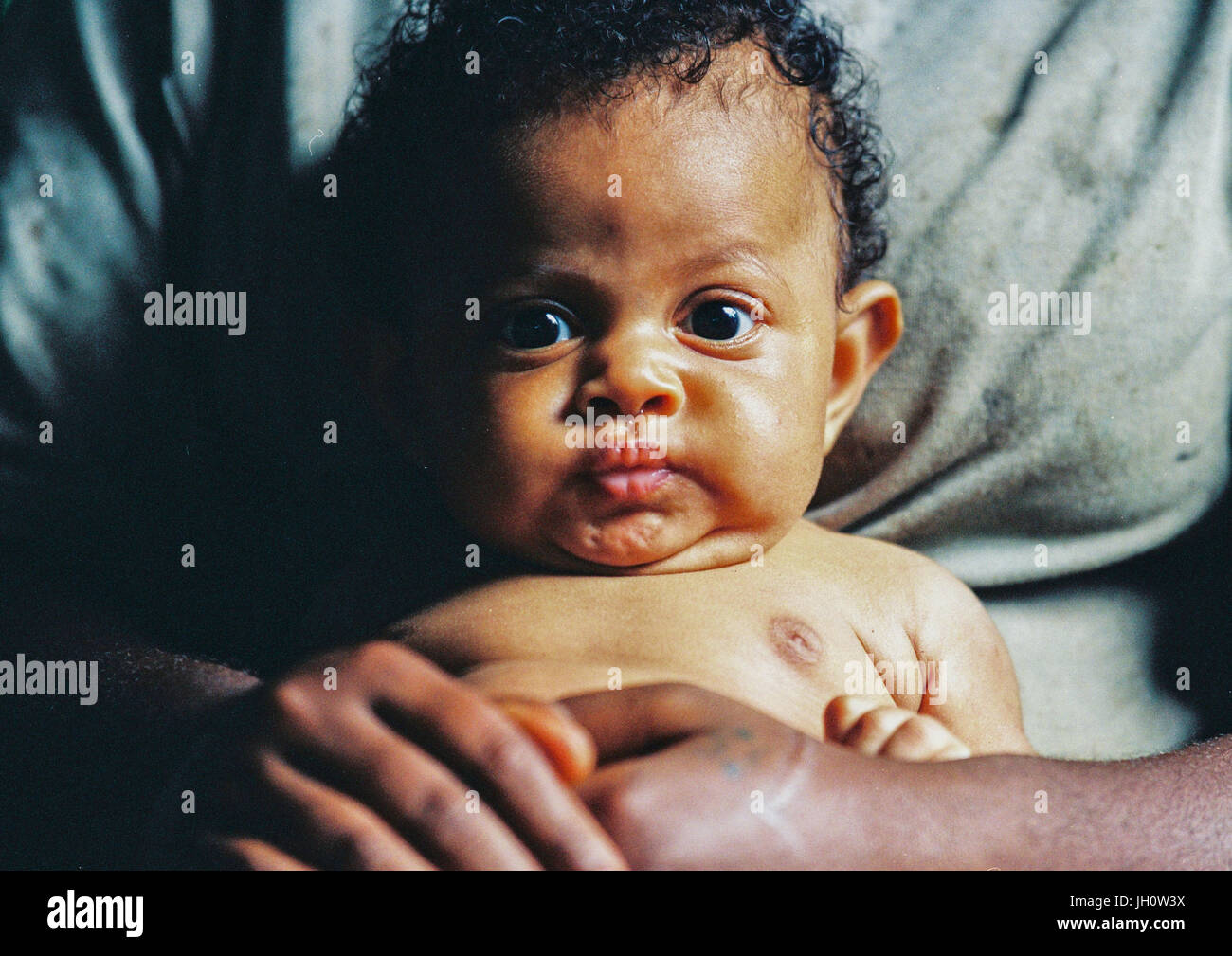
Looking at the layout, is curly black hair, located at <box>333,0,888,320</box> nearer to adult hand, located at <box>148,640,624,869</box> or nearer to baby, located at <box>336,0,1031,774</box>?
baby, located at <box>336,0,1031,774</box>

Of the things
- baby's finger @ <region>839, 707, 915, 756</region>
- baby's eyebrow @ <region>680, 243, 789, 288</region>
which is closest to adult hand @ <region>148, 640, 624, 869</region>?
baby's finger @ <region>839, 707, 915, 756</region>

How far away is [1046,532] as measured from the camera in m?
0.80

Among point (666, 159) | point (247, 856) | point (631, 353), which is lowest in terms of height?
point (247, 856)

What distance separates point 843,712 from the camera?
0.55 meters

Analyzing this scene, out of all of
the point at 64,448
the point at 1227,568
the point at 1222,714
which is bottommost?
the point at 1222,714

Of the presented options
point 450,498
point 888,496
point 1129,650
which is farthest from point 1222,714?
point 450,498

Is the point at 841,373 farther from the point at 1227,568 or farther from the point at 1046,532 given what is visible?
the point at 1227,568

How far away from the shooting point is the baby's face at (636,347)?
574mm

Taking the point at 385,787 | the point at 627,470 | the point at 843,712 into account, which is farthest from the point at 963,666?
the point at 385,787

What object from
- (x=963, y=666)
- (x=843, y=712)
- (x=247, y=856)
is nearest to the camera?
(x=247, y=856)

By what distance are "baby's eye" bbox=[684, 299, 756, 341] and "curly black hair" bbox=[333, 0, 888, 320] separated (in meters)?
0.13

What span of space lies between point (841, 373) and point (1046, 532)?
0.21 meters

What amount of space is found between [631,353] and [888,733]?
24 centimetres

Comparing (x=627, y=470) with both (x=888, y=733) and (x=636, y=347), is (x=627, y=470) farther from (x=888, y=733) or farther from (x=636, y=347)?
(x=888, y=733)
